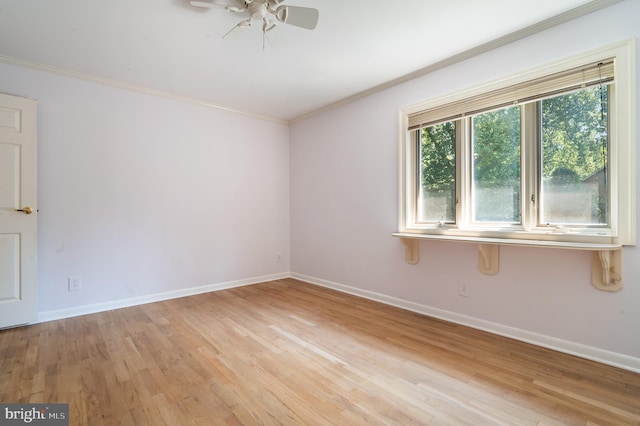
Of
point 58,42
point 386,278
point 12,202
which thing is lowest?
point 386,278

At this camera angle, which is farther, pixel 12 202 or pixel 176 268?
pixel 176 268

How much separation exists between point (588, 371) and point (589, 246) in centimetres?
83

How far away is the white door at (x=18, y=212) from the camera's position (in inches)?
108

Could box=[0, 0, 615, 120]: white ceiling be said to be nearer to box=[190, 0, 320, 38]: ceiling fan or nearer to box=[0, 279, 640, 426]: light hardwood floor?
box=[190, 0, 320, 38]: ceiling fan

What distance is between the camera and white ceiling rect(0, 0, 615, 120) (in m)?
2.16

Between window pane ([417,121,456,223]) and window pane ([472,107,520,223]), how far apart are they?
A: 8.5 inches

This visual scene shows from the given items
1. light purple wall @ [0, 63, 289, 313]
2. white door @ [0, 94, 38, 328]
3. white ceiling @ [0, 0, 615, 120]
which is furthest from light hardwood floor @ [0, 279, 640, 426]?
white ceiling @ [0, 0, 615, 120]

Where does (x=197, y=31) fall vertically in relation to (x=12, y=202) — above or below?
above

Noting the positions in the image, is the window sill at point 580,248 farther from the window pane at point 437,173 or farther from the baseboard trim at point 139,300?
the baseboard trim at point 139,300

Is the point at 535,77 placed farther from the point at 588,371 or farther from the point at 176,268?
the point at 176,268

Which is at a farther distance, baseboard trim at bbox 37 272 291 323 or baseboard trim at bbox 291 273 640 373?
baseboard trim at bbox 37 272 291 323

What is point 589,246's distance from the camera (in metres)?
2.02

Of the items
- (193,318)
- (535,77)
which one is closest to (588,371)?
(535,77)

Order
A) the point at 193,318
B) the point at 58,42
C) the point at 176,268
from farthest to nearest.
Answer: the point at 176,268, the point at 193,318, the point at 58,42
